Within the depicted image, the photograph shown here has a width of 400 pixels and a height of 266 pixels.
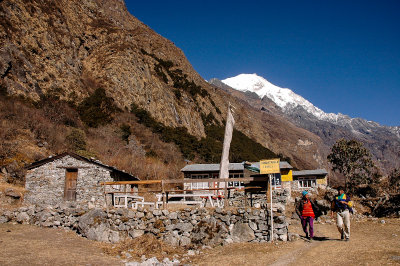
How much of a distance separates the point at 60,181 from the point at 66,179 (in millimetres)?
391

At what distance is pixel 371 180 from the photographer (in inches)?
1639

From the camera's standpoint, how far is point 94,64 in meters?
49.3

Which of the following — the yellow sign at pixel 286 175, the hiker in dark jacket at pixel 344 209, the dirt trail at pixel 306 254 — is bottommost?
the dirt trail at pixel 306 254

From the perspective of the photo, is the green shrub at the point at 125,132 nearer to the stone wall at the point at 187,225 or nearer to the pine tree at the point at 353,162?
the stone wall at the point at 187,225

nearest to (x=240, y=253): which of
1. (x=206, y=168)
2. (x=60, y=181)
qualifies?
(x=60, y=181)

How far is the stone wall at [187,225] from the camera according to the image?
415 inches

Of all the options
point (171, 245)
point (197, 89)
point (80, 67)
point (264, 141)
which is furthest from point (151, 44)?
point (171, 245)

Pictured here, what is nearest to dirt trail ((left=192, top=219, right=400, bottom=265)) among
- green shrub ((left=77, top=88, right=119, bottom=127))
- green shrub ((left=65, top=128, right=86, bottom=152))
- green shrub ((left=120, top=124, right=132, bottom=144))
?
green shrub ((left=65, top=128, right=86, bottom=152))

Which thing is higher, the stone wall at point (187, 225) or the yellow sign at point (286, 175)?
the yellow sign at point (286, 175)

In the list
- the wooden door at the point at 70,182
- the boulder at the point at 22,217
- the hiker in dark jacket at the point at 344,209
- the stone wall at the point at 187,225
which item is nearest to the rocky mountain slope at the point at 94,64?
the wooden door at the point at 70,182

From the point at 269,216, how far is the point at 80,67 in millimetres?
44551

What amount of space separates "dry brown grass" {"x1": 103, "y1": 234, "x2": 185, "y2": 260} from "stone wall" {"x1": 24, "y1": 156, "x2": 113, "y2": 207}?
9.08 m

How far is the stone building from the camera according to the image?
19.3m

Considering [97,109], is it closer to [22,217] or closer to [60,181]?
[60,181]
